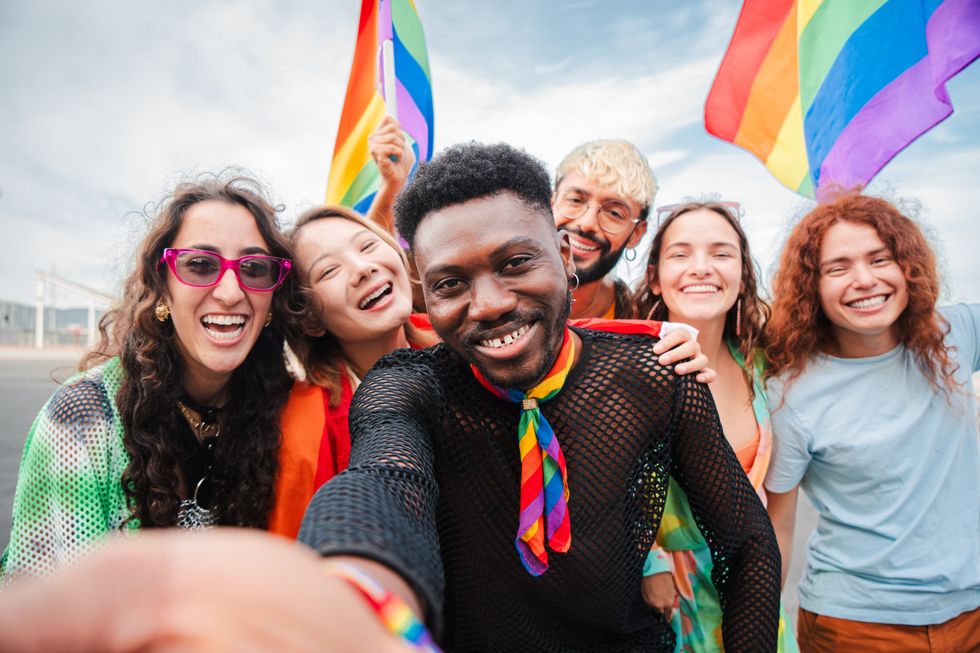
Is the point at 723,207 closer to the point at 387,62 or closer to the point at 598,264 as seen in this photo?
the point at 598,264

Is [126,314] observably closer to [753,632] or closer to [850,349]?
[753,632]

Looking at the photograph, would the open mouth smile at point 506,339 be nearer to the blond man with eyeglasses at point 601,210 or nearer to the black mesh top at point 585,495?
the black mesh top at point 585,495

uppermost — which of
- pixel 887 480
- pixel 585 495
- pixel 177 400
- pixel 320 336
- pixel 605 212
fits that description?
pixel 605 212

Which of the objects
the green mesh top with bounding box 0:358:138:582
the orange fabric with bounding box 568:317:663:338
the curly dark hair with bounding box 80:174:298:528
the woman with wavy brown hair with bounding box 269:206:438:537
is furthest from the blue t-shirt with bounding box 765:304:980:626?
the green mesh top with bounding box 0:358:138:582

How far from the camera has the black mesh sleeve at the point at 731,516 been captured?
1664 mm

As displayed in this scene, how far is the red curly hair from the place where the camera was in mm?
2518

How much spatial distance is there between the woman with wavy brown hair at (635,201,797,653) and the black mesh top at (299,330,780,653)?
0.30 m

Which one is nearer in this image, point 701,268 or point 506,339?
point 506,339

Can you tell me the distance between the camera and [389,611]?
65 cm

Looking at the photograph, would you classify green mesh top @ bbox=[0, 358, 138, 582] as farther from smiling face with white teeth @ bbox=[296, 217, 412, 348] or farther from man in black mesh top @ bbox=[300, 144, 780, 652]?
man in black mesh top @ bbox=[300, 144, 780, 652]

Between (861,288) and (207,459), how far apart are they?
2803mm

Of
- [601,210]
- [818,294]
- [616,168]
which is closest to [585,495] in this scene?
[818,294]

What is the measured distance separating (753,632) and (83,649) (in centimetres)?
175

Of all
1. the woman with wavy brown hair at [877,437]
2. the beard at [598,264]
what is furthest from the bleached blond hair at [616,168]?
the woman with wavy brown hair at [877,437]
